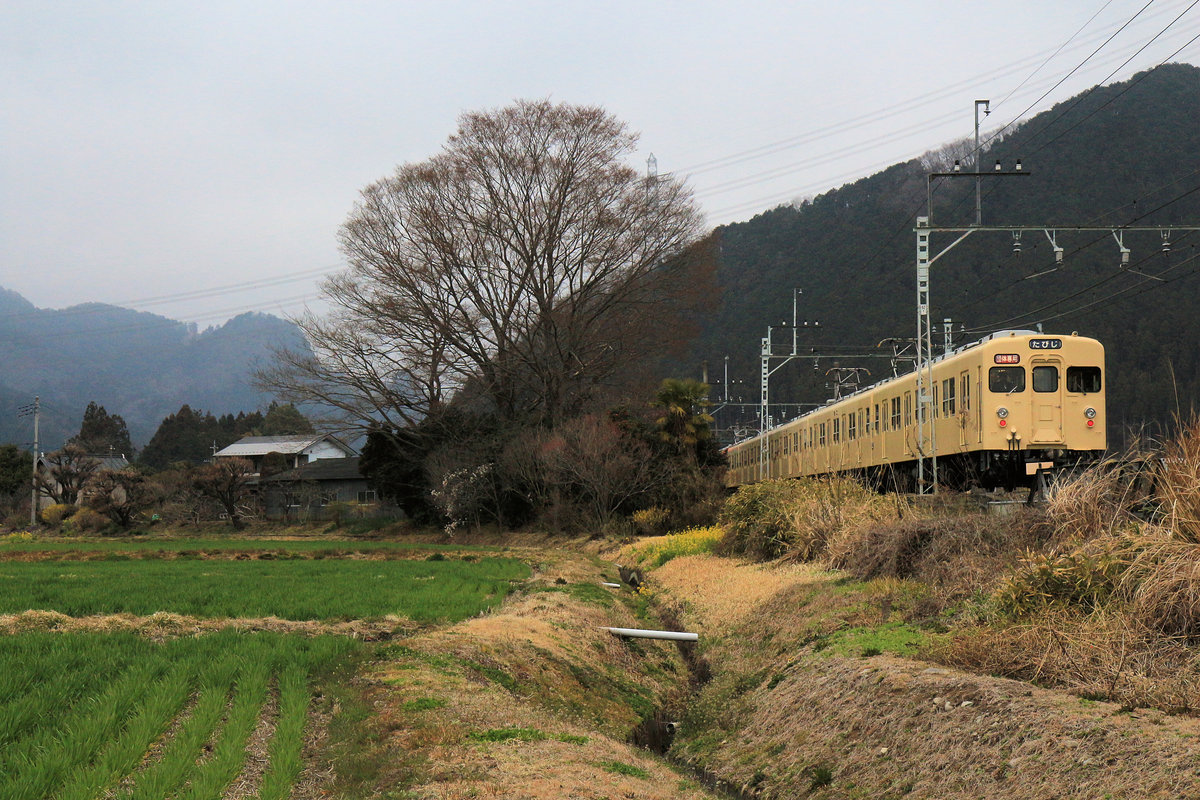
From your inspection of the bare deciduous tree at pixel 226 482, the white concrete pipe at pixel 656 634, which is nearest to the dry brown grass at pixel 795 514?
the white concrete pipe at pixel 656 634

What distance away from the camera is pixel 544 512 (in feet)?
124

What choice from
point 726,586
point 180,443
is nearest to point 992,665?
point 726,586

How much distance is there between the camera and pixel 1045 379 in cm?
1880

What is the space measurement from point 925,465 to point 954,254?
3268 centimetres

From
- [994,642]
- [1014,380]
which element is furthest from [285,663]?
[1014,380]

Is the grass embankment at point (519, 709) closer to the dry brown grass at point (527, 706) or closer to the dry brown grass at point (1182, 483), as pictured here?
the dry brown grass at point (527, 706)

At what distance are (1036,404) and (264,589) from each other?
1418cm

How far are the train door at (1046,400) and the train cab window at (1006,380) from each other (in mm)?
298

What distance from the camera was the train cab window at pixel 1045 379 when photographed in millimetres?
18656

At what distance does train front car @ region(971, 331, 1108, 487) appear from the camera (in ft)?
60.4

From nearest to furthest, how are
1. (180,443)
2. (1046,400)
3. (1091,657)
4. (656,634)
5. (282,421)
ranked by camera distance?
(1091,657) < (656,634) < (1046,400) < (180,443) < (282,421)

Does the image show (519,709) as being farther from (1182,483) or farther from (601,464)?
(601,464)

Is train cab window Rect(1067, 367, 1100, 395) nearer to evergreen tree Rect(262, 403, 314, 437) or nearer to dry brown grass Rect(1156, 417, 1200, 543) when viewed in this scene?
dry brown grass Rect(1156, 417, 1200, 543)

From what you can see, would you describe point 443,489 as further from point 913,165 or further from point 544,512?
point 913,165
